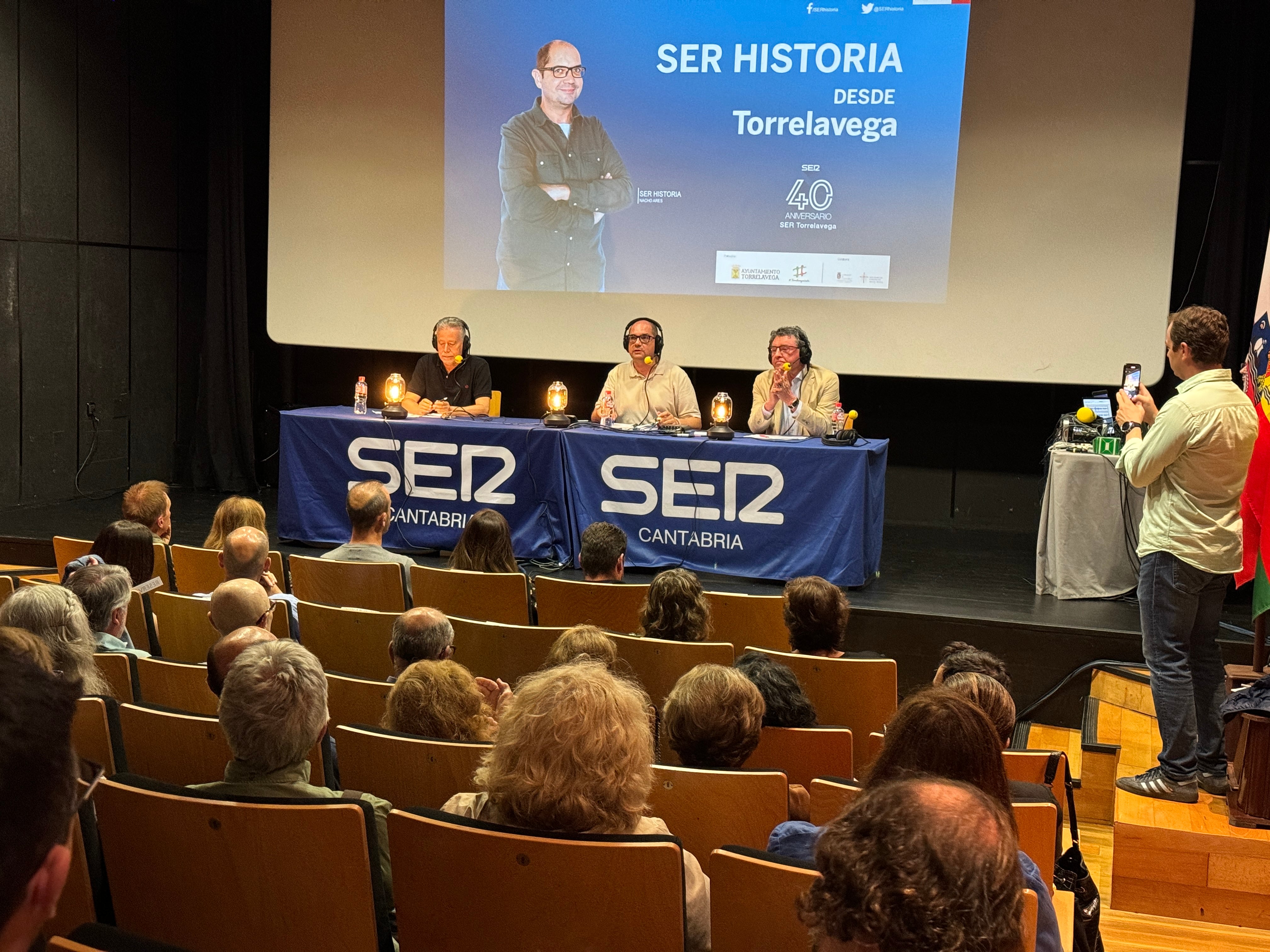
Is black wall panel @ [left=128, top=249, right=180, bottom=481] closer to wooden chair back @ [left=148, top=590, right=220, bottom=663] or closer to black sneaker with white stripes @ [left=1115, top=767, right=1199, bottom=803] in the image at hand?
wooden chair back @ [left=148, top=590, right=220, bottom=663]

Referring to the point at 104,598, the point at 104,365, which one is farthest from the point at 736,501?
the point at 104,365

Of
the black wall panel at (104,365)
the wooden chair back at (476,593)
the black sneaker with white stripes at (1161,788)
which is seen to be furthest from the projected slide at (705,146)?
the black sneaker with white stripes at (1161,788)

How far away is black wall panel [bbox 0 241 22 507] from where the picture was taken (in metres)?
6.91

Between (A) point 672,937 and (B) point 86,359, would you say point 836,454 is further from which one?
(B) point 86,359

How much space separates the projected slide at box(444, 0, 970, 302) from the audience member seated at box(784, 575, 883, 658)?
389cm

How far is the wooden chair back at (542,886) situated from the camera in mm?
1748

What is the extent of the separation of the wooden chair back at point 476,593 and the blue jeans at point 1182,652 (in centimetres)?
208

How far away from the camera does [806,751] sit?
8.95 ft

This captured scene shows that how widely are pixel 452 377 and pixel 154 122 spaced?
3.24 meters

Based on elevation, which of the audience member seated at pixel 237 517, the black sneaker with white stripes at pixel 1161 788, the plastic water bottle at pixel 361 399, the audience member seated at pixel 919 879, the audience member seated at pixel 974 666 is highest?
the plastic water bottle at pixel 361 399

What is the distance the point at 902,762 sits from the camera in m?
2.00

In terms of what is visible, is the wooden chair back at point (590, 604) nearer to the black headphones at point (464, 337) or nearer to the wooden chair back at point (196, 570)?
the wooden chair back at point (196, 570)

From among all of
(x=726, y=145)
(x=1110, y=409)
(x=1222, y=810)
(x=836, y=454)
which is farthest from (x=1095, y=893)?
(x=726, y=145)

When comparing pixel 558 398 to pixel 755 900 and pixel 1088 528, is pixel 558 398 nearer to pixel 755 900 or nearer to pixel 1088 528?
pixel 1088 528
